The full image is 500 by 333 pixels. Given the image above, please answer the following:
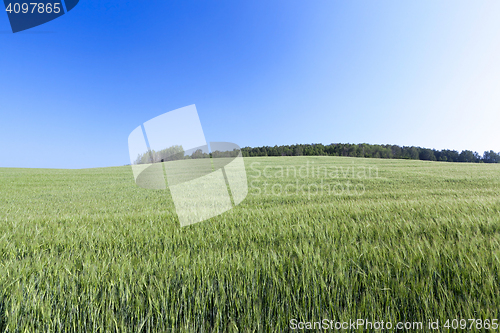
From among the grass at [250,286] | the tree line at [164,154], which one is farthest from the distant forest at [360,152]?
the grass at [250,286]

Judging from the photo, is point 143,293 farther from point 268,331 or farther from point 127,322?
point 268,331

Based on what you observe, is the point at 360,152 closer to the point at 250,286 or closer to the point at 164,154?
the point at 164,154

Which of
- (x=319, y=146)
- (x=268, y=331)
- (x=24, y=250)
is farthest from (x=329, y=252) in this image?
(x=319, y=146)

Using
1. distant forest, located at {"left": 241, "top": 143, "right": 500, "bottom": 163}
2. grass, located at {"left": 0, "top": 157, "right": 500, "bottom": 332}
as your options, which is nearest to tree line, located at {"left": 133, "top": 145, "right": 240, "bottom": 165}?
grass, located at {"left": 0, "top": 157, "right": 500, "bottom": 332}

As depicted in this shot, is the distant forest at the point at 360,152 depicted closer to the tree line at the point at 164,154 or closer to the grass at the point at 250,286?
the tree line at the point at 164,154

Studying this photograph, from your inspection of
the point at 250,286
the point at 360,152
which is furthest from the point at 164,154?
the point at 360,152

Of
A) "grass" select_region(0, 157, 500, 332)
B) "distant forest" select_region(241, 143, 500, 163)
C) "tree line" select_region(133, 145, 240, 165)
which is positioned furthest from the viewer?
"distant forest" select_region(241, 143, 500, 163)

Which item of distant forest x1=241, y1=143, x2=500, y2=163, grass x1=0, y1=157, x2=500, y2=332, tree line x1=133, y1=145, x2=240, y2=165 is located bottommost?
grass x1=0, y1=157, x2=500, y2=332

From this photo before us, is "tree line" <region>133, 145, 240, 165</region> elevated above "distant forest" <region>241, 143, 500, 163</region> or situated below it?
below

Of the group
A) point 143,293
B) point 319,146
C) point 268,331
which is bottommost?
point 268,331

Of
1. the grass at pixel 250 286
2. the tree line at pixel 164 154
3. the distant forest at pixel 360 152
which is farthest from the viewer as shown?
the distant forest at pixel 360 152

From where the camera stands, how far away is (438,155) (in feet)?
Answer: 251

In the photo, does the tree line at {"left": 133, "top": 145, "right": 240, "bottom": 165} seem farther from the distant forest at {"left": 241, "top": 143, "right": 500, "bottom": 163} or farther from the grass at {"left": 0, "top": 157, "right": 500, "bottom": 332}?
the distant forest at {"left": 241, "top": 143, "right": 500, "bottom": 163}

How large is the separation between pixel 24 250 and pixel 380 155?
87152 millimetres
